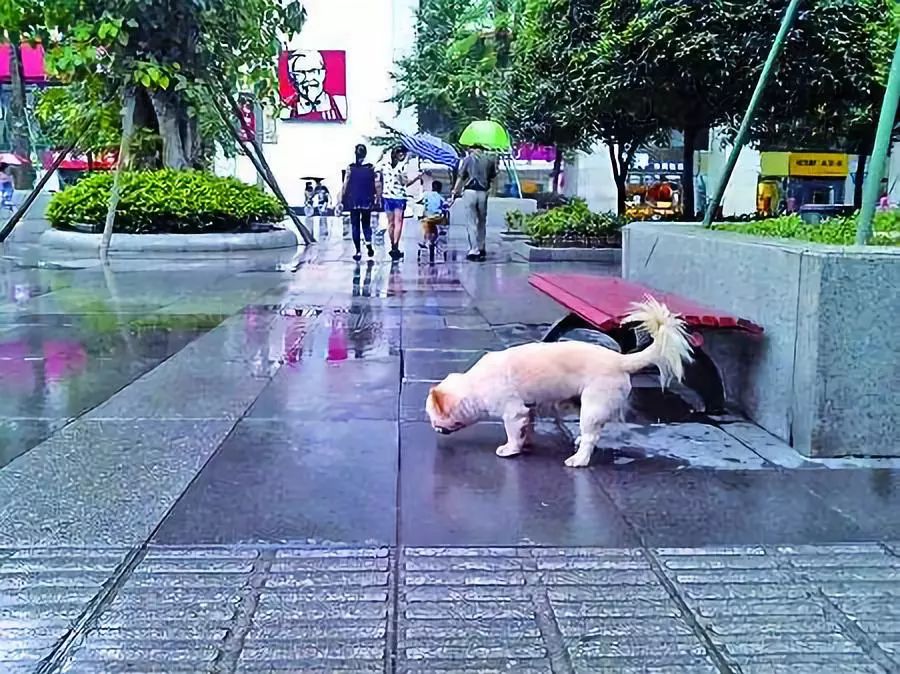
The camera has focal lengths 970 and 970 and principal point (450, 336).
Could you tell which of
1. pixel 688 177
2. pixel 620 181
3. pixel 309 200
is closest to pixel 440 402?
pixel 688 177

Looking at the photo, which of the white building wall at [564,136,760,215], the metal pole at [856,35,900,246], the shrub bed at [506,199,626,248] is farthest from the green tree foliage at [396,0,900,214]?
the white building wall at [564,136,760,215]

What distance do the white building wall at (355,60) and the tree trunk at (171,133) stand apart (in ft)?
81.4

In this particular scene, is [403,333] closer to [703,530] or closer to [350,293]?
[350,293]

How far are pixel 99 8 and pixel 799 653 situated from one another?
18.0 meters

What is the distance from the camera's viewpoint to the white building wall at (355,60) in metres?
45.6

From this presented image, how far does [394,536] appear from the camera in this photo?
4.00 metres

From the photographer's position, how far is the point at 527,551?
3854mm

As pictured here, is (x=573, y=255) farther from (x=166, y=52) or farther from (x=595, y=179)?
(x=595, y=179)

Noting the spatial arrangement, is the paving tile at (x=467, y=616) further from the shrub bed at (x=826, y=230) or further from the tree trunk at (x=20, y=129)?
the tree trunk at (x=20, y=129)

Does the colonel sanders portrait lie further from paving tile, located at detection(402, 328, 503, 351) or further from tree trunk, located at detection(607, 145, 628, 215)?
paving tile, located at detection(402, 328, 503, 351)

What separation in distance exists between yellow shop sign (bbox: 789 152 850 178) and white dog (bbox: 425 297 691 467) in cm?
3638

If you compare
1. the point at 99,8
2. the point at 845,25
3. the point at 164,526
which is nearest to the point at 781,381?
the point at 164,526

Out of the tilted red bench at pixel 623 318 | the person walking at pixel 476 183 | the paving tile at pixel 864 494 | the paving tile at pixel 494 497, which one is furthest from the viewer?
the person walking at pixel 476 183

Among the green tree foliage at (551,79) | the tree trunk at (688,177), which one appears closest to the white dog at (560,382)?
the green tree foliage at (551,79)
